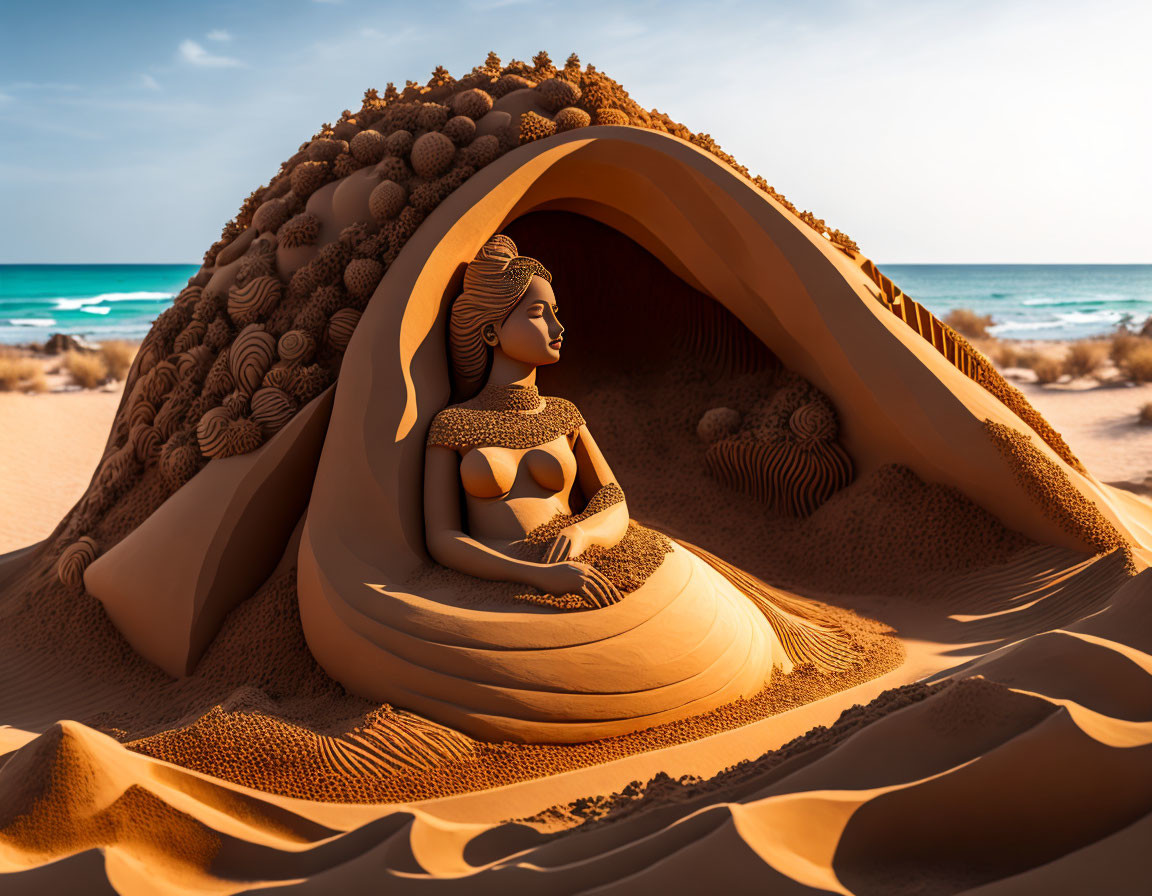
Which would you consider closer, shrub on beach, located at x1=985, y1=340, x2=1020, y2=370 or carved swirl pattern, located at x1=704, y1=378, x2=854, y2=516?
carved swirl pattern, located at x1=704, y1=378, x2=854, y2=516

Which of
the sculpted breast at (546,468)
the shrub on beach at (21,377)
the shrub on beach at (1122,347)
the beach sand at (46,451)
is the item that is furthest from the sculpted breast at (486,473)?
the shrub on beach at (1122,347)

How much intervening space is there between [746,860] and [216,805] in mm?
2129

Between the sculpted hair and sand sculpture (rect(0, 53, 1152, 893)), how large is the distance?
0.12 feet

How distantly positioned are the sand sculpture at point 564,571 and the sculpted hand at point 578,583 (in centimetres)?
2

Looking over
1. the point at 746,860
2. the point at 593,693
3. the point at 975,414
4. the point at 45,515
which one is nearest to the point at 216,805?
the point at 593,693

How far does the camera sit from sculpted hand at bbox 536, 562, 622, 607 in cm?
423

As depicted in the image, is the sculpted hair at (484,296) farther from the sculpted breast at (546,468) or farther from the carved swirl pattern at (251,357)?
the carved swirl pattern at (251,357)

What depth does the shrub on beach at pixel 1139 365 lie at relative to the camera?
1647 cm

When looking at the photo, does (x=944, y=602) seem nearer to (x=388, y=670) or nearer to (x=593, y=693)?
(x=593, y=693)

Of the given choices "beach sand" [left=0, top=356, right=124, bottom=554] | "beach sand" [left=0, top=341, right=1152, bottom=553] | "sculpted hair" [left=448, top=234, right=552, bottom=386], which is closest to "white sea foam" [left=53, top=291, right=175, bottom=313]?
"beach sand" [left=0, top=341, right=1152, bottom=553]

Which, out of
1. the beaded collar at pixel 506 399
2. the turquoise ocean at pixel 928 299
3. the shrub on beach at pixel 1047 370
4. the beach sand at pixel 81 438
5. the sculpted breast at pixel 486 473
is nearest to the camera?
the sculpted breast at pixel 486 473

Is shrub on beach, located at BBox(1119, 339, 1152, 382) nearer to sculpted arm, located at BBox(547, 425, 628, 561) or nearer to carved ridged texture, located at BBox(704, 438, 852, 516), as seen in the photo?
carved ridged texture, located at BBox(704, 438, 852, 516)

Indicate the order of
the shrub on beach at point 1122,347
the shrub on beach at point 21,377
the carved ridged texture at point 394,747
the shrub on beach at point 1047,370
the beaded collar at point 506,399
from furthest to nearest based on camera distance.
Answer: the shrub on beach at point 1122,347 < the shrub on beach at point 1047,370 < the shrub on beach at point 21,377 < the beaded collar at point 506,399 < the carved ridged texture at point 394,747

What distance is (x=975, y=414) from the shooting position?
19.4ft
